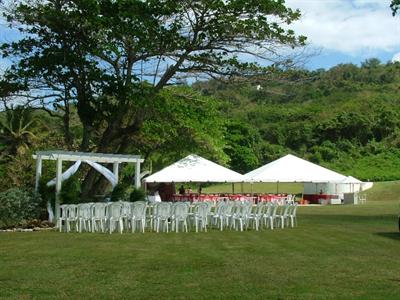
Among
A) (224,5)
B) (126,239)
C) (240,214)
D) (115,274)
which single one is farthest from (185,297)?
(224,5)

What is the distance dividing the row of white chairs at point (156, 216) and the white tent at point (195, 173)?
9.09 meters

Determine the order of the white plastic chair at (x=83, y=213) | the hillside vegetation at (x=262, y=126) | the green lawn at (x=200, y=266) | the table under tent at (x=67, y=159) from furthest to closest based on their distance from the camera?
the hillside vegetation at (x=262, y=126)
the table under tent at (x=67, y=159)
the white plastic chair at (x=83, y=213)
the green lawn at (x=200, y=266)

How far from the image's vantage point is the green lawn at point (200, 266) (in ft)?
26.2

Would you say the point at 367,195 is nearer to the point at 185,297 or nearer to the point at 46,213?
the point at 46,213

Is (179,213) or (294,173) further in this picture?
(294,173)

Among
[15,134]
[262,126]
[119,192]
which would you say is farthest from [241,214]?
[262,126]

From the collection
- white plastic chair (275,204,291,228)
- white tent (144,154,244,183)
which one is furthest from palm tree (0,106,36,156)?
white plastic chair (275,204,291,228)

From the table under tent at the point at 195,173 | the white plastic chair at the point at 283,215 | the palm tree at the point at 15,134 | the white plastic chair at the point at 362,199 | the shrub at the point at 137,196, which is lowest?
the white plastic chair at the point at 283,215

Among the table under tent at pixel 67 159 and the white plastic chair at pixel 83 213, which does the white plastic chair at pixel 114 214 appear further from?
the table under tent at pixel 67 159

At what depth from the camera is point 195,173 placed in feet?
97.5

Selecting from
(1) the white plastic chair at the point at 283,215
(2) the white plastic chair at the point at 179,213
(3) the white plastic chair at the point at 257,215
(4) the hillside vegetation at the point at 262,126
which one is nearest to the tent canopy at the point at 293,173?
(4) the hillside vegetation at the point at 262,126

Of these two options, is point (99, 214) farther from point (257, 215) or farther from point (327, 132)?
point (327, 132)

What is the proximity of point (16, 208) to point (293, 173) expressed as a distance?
16.6 meters

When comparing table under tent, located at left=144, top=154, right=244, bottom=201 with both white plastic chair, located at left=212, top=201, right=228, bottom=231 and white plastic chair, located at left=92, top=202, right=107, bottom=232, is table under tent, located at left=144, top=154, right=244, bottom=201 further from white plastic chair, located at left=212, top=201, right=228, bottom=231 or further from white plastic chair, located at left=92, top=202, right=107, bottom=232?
white plastic chair, located at left=92, top=202, right=107, bottom=232
